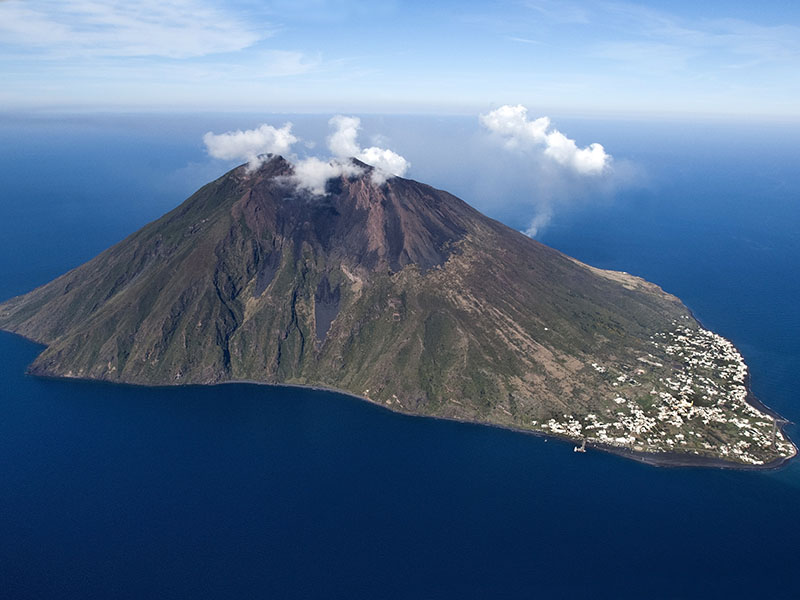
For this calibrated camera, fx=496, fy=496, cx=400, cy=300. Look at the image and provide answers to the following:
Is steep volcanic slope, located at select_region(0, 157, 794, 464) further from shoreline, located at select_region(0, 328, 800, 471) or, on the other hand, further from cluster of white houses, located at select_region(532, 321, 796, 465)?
shoreline, located at select_region(0, 328, 800, 471)

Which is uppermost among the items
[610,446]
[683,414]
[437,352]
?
[683,414]

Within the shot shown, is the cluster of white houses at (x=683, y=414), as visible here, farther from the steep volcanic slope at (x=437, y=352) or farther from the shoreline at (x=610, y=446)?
the shoreline at (x=610, y=446)

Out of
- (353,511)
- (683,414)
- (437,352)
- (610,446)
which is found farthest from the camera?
(437,352)

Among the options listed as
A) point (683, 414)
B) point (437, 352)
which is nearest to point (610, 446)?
point (683, 414)

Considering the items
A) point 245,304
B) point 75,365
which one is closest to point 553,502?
point 245,304

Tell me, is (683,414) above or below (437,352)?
above

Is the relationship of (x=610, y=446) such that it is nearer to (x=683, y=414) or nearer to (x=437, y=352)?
(x=683, y=414)

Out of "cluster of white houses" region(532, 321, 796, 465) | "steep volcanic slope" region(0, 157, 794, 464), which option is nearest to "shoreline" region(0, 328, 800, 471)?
"cluster of white houses" region(532, 321, 796, 465)

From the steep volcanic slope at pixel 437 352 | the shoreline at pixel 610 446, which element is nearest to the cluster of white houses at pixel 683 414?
the steep volcanic slope at pixel 437 352

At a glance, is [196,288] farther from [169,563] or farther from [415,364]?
[169,563]
